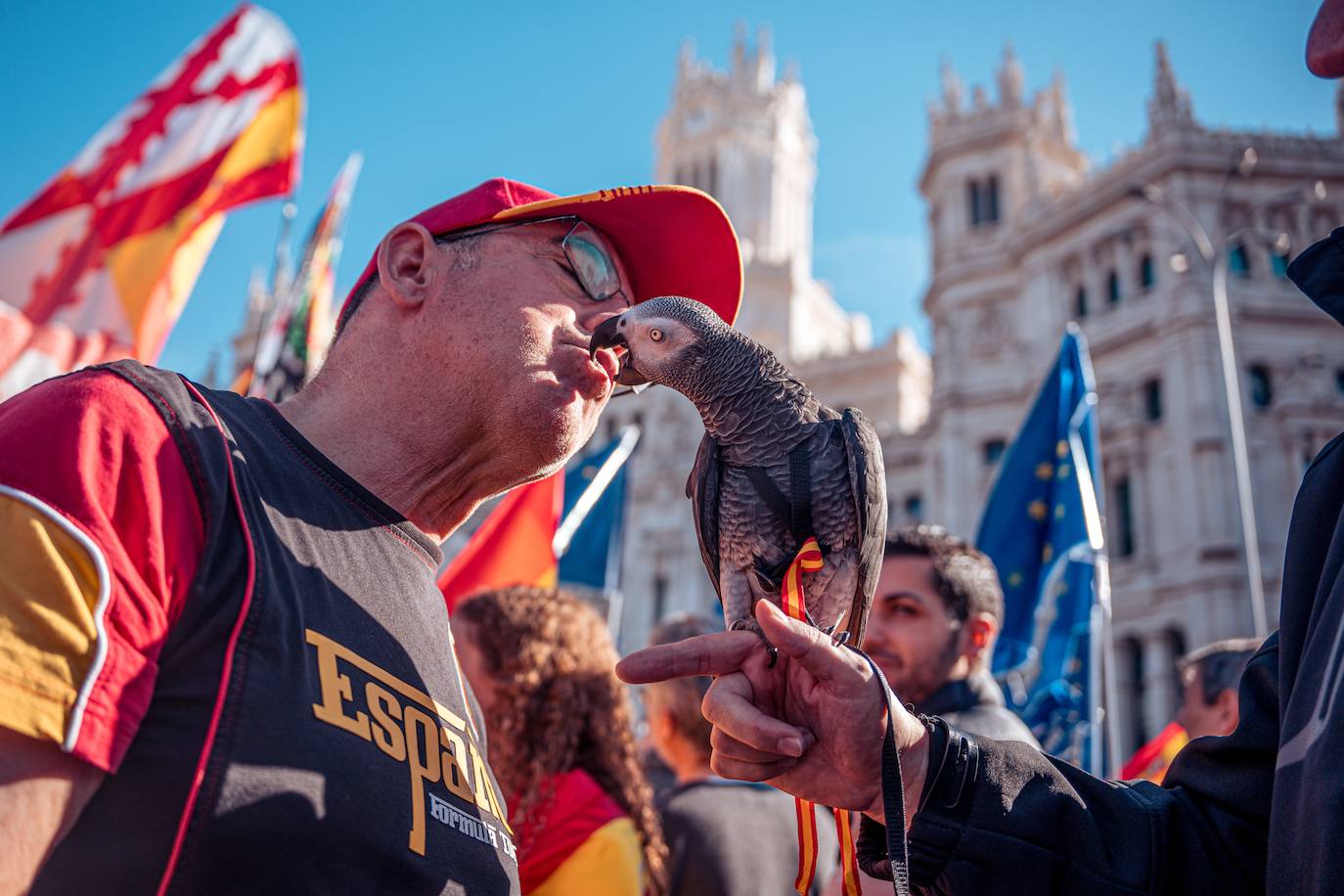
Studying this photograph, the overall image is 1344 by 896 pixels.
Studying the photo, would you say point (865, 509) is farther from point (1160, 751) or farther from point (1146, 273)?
point (1146, 273)

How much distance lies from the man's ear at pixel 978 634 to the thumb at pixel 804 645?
2.71 metres

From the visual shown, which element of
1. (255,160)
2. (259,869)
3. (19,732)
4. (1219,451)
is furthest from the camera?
(1219,451)

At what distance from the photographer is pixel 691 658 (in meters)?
1.83

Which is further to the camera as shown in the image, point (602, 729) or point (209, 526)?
point (602, 729)

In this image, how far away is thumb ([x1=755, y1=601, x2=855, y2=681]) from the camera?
5.69 ft

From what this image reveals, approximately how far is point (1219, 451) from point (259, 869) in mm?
28470

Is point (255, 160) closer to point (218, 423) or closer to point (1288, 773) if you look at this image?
point (218, 423)

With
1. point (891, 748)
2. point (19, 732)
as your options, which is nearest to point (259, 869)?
point (19, 732)

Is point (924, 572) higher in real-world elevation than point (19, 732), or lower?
higher

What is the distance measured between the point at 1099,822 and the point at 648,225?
167 cm

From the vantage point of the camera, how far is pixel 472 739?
87.6 inches

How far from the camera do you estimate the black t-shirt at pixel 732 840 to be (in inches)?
159

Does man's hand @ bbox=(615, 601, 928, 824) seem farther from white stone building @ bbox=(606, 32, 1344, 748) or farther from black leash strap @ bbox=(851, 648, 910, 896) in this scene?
white stone building @ bbox=(606, 32, 1344, 748)

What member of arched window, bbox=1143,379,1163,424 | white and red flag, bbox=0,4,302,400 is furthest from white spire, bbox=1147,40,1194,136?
white and red flag, bbox=0,4,302,400
